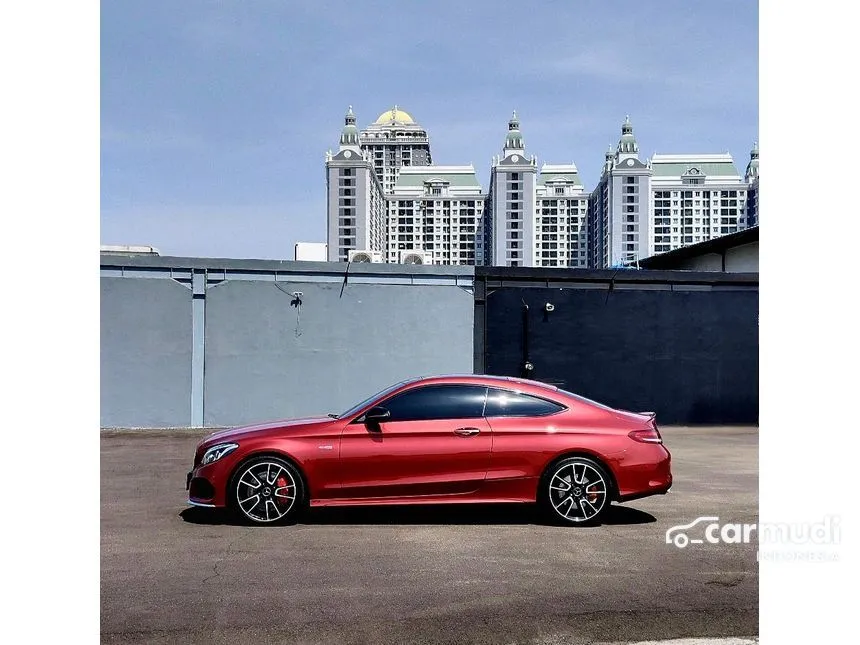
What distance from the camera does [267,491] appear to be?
754cm

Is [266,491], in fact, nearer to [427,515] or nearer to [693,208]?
[427,515]

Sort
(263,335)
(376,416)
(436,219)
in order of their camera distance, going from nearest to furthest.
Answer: (376,416), (263,335), (436,219)

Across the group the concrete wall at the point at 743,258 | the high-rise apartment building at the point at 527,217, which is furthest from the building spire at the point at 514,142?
the concrete wall at the point at 743,258

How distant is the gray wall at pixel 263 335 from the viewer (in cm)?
1777

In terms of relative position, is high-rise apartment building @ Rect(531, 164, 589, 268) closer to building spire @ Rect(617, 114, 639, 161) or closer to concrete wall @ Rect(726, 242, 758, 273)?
building spire @ Rect(617, 114, 639, 161)

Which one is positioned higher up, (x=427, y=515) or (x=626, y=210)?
(x=626, y=210)

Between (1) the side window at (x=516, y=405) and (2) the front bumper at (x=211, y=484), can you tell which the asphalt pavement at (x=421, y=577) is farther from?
(1) the side window at (x=516, y=405)

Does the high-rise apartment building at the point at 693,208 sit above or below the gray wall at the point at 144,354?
above

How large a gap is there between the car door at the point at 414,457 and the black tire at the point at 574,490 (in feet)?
2.14

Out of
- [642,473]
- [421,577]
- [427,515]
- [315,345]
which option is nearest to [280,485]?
[427,515]

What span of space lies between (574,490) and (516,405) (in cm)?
100

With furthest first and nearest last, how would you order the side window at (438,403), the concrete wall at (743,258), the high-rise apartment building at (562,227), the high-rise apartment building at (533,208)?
the high-rise apartment building at (562,227), the high-rise apartment building at (533,208), the concrete wall at (743,258), the side window at (438,403)

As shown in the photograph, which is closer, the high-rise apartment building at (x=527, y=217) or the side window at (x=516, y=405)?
the side window at (x=516, y=405)
